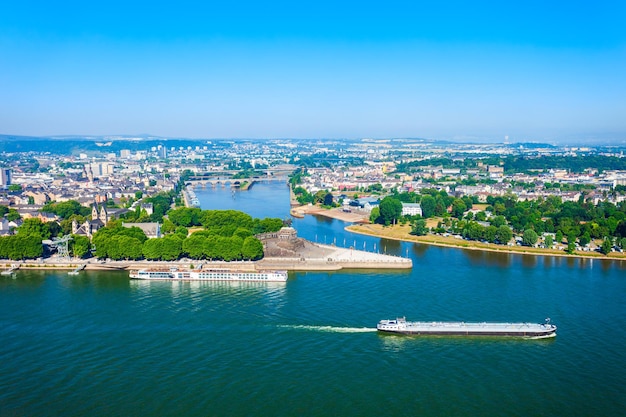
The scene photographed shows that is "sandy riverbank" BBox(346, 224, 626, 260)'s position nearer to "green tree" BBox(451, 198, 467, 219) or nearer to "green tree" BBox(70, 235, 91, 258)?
"green tree" BBox(451, 198, 467, 219)

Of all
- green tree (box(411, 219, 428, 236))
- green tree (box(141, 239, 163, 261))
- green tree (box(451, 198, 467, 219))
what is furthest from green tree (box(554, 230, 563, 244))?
green tree (box(141, 239, 163, 261))

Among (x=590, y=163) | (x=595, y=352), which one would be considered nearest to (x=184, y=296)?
(x=595, y=352)

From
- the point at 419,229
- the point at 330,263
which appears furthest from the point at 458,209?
the point at 330,263

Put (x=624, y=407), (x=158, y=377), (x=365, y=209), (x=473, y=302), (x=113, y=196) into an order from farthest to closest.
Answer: (x=113, y=196)
(x=365, y=209)
(x=473, y=302)
(x=158, y=377)
(x=624, y=407)

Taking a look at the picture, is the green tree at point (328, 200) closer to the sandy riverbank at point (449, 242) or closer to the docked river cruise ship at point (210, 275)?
the sandy riverbank at point (449, 242)

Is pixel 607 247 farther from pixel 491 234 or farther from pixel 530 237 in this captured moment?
pixel 491 234

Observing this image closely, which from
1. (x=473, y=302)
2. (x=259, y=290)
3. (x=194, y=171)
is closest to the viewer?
(x=473, y=302)

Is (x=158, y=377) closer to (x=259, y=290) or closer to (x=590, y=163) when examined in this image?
(x=259, y=290)
